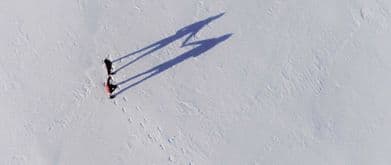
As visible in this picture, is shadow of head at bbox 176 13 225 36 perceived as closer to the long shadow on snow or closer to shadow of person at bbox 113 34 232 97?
the long shadow on snow

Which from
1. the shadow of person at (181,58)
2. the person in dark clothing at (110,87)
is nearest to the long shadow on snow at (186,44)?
the shadow of person at (181,58)

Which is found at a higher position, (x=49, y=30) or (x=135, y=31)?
(x=49, y=30)

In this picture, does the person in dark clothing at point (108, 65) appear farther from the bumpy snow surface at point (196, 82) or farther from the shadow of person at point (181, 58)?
the shadow of person at point (181, 58)

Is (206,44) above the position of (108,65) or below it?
below

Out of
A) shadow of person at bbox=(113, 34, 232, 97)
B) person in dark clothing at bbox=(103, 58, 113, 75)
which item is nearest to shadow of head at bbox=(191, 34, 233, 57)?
shadow of person at bbox=(113, 34, 232, 97)

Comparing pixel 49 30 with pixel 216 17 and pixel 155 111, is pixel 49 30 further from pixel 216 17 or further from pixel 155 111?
pixel 216 17

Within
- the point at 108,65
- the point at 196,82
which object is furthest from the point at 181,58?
the point at 108,65

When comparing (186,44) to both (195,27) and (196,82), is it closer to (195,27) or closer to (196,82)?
(195,27)

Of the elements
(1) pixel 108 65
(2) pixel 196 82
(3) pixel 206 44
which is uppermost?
(1) pixel 108 65

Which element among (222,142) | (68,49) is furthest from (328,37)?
(68,49)
